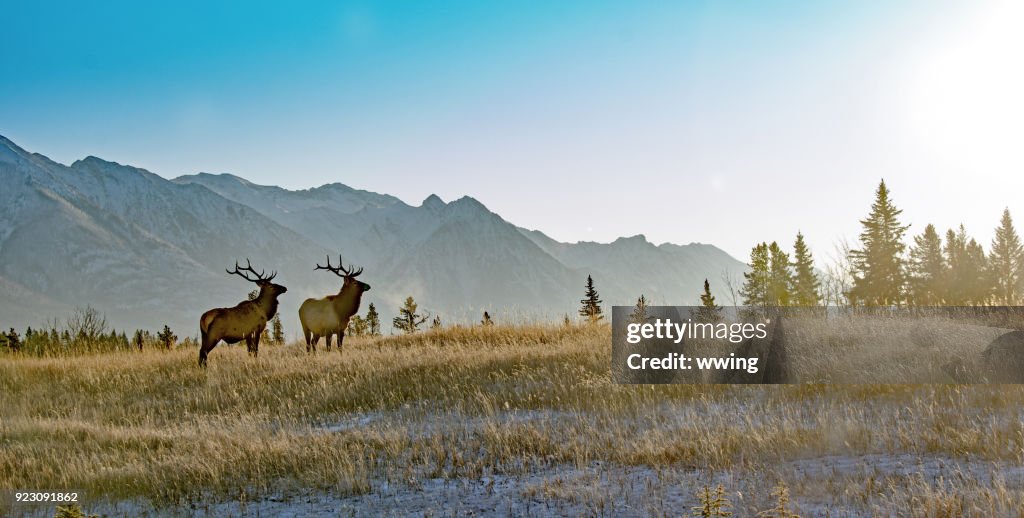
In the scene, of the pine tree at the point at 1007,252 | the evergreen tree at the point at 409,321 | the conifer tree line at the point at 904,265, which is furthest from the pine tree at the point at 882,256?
the evergreen tree at the point at 409,321

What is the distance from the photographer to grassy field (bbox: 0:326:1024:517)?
666 centimetres

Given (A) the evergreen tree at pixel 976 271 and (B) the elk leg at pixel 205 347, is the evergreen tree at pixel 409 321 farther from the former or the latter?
(A) the evergreen tree at pixel 976 271

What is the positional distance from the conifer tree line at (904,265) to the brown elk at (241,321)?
107 ft

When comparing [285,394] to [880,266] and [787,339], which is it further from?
[880,266]

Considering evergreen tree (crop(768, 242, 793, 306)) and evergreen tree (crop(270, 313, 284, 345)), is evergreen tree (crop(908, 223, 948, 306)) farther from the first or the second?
evergreen tree (crop(270, 313, 284, 345))

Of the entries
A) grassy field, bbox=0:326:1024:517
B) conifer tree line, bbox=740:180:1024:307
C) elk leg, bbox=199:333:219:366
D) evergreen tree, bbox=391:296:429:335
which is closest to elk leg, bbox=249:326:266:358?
elk leg, bbox=199:333:219:366

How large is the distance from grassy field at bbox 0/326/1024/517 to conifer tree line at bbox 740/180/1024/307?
3397cm

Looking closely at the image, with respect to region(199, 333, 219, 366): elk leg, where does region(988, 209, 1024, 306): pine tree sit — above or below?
above

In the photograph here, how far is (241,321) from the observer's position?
1686 centimetres

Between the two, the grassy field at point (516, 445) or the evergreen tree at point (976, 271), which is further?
the evergreen tree at point (976, 271)

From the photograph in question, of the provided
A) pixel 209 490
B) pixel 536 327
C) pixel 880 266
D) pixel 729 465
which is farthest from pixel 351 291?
pixel 880 266

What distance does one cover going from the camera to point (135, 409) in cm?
1316

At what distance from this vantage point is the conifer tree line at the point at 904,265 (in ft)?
157

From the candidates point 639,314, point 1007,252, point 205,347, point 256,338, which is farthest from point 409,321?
point 1007,252
